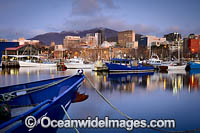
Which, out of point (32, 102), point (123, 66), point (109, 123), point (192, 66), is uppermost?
point (123, 66)

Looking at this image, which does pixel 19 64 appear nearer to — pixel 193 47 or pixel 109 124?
pixel 109 124

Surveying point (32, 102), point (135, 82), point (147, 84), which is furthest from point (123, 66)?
point (32, 102)

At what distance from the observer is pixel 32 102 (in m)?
9.65

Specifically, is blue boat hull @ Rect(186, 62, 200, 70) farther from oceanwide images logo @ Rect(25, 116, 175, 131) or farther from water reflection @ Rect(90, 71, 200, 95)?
oceanwide images logo @ Rect(25, 116, 175, 131)

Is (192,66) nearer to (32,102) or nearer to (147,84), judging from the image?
(147,84)

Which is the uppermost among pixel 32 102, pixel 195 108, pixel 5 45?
pixel 5 45

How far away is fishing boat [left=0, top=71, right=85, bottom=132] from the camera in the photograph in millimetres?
4995

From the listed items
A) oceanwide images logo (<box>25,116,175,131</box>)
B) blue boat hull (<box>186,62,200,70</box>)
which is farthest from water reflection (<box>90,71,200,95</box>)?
A: blue boat hull (<box>186,62,200,70</box>)

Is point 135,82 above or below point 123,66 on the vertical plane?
below

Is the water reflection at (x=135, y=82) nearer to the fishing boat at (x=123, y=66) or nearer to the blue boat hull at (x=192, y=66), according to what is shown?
the fishing boat at (x=123, y=66)

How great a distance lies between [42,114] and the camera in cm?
569

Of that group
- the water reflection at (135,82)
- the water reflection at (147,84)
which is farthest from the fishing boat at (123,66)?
the water reflection at (147,84)

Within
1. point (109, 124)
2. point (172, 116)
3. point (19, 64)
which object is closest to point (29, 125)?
point (109, 124)

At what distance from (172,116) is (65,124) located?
5.84 m
